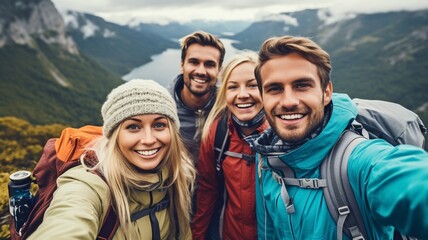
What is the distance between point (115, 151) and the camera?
10.9ft

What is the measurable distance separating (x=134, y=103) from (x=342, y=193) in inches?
87.4

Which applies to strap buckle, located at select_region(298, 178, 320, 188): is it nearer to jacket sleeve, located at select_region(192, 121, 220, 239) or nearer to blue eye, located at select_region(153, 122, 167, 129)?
blue eye, located at select_region(153, 122, 167, 129)

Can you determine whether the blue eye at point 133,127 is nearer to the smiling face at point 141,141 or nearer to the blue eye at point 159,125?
the smiling face at point 141,141

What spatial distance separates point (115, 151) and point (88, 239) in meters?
1.21

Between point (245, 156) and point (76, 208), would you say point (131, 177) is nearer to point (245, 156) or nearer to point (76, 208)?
point (76, 208)

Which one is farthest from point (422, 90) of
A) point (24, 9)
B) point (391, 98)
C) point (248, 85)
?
point (24, 9)

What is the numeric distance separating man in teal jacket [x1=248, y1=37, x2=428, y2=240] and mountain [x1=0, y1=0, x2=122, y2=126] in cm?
10957

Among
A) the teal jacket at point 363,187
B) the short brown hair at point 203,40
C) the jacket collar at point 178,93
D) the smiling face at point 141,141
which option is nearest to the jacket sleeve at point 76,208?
the smiling face at point 141,141

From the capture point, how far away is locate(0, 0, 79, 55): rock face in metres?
142

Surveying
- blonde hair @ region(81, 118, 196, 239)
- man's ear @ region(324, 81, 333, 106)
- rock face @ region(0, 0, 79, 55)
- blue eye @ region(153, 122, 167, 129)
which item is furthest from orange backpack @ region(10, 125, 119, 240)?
rock face @ region(0, 0, 79, 55)

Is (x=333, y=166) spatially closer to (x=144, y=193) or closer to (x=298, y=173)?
(x=298, y=173)

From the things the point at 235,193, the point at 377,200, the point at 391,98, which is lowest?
the point at 391,98

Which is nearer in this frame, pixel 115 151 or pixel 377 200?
pixel 377 200

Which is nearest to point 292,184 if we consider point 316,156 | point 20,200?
point 316,156
